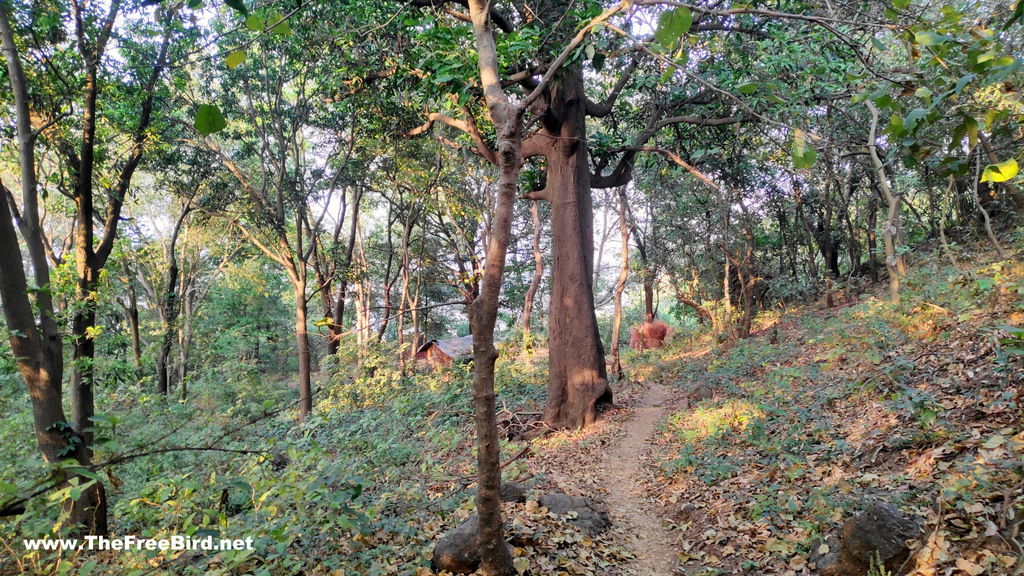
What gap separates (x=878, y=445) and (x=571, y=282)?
5.16 metres

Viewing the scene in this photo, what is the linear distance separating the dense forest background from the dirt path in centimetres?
11

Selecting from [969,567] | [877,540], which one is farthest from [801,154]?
[877,540]

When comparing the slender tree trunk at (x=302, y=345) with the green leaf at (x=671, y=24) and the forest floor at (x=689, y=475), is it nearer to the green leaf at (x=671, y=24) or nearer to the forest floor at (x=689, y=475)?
the forest floor at (x=689, y=475)

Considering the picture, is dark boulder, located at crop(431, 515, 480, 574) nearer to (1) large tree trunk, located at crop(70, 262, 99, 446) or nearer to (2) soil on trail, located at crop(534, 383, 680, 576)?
(2) soil on trail, located at crop(534, 383, 680, 576)

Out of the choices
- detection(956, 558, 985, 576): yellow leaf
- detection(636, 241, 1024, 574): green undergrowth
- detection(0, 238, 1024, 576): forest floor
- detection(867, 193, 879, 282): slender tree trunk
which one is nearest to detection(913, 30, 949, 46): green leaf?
detection(636, 241, 1024, 574): green undergrowth

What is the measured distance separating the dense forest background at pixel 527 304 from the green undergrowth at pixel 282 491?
0.17 feet

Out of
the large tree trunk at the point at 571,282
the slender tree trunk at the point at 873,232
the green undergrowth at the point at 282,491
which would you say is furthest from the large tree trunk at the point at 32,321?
the slender tree trunk at the point at 873,232

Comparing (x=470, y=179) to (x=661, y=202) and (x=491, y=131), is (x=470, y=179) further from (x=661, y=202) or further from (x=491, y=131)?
(x=661, y=202)

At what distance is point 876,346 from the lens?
7.46 metres

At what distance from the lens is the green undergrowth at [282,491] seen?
3104mm

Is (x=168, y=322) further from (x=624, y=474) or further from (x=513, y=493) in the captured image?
(x=624, y=474)

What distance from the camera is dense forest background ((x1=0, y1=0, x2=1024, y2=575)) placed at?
2.95 metres

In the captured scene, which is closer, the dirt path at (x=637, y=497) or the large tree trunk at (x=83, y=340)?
the dirt path at (x=637, y=497)

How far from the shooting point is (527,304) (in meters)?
16.6
